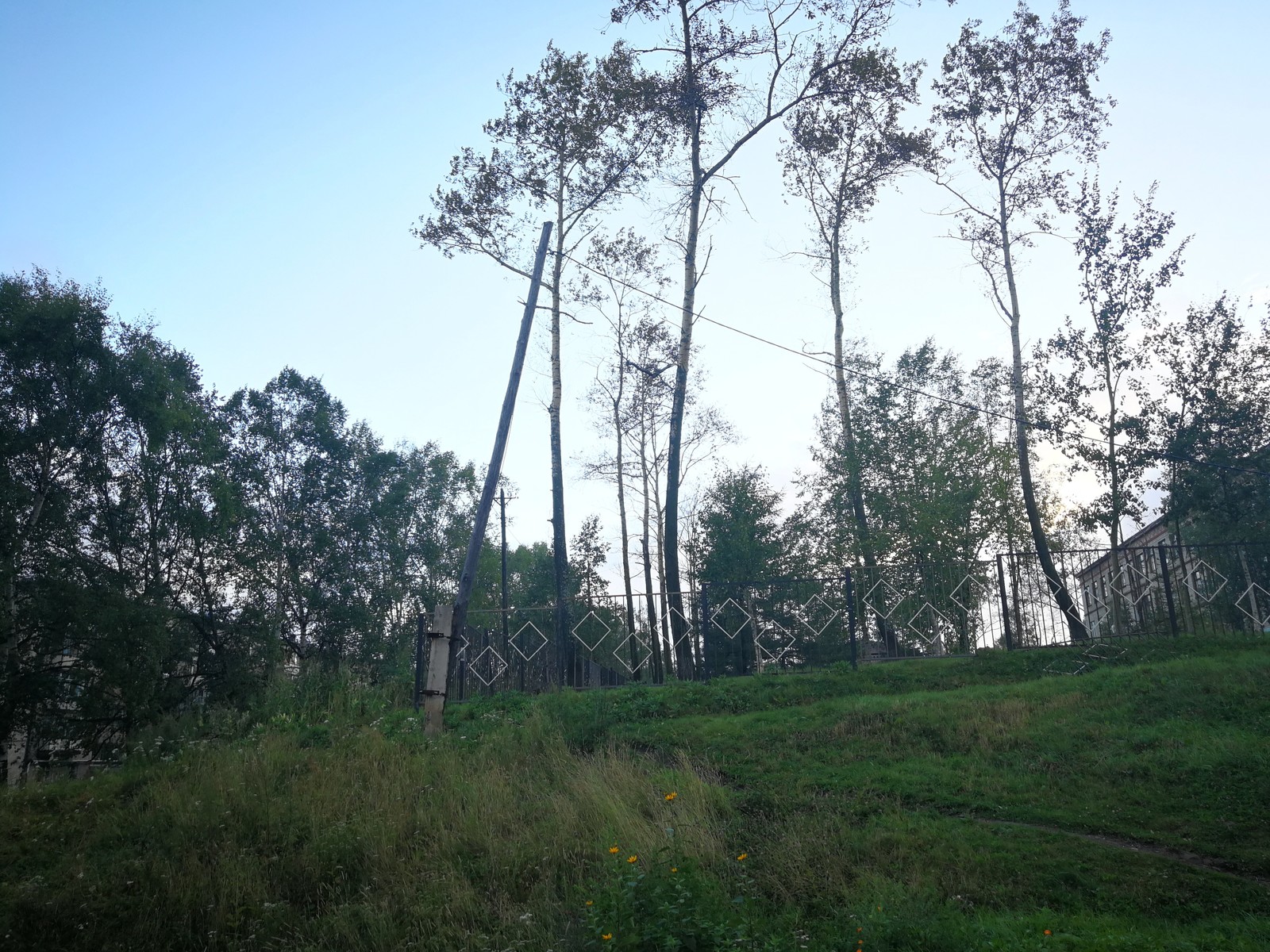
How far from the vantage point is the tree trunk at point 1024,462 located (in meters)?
16.2

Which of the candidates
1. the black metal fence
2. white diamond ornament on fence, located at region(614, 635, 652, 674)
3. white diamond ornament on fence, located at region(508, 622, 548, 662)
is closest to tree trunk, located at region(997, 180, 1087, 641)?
the black metal fence

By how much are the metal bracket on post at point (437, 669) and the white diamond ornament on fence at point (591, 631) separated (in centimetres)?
495

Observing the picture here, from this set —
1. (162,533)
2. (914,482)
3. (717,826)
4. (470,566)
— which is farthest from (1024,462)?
(162,533)

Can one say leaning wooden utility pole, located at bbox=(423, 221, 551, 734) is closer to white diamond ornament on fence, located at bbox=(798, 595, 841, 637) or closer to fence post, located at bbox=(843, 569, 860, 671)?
fence post, located at bbox=(843, 569, 860, 671)

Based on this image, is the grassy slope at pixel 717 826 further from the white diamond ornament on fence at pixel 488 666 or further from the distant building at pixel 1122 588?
the white diamond ornament on fence at pixel 488 666

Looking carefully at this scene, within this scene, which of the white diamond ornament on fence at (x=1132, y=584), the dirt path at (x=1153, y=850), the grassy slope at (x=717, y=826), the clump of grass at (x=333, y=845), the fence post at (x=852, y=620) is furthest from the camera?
the white diamond ornament on fence at (x=1132, y=584)

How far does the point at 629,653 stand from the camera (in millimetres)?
17938

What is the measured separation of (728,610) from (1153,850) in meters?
9.35

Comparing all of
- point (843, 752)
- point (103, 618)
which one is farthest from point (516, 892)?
point (103, 618)

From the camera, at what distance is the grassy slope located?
601cm

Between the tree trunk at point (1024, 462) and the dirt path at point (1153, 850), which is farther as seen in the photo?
the tree trunk at point (1024, 462)

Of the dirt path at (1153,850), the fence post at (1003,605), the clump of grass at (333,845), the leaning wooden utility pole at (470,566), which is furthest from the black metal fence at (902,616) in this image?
the dirt path at (1153,850)

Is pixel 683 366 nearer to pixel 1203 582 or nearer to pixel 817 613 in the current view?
pixel 817 613

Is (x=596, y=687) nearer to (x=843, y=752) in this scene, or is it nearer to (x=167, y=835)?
(x=843, y=752)
